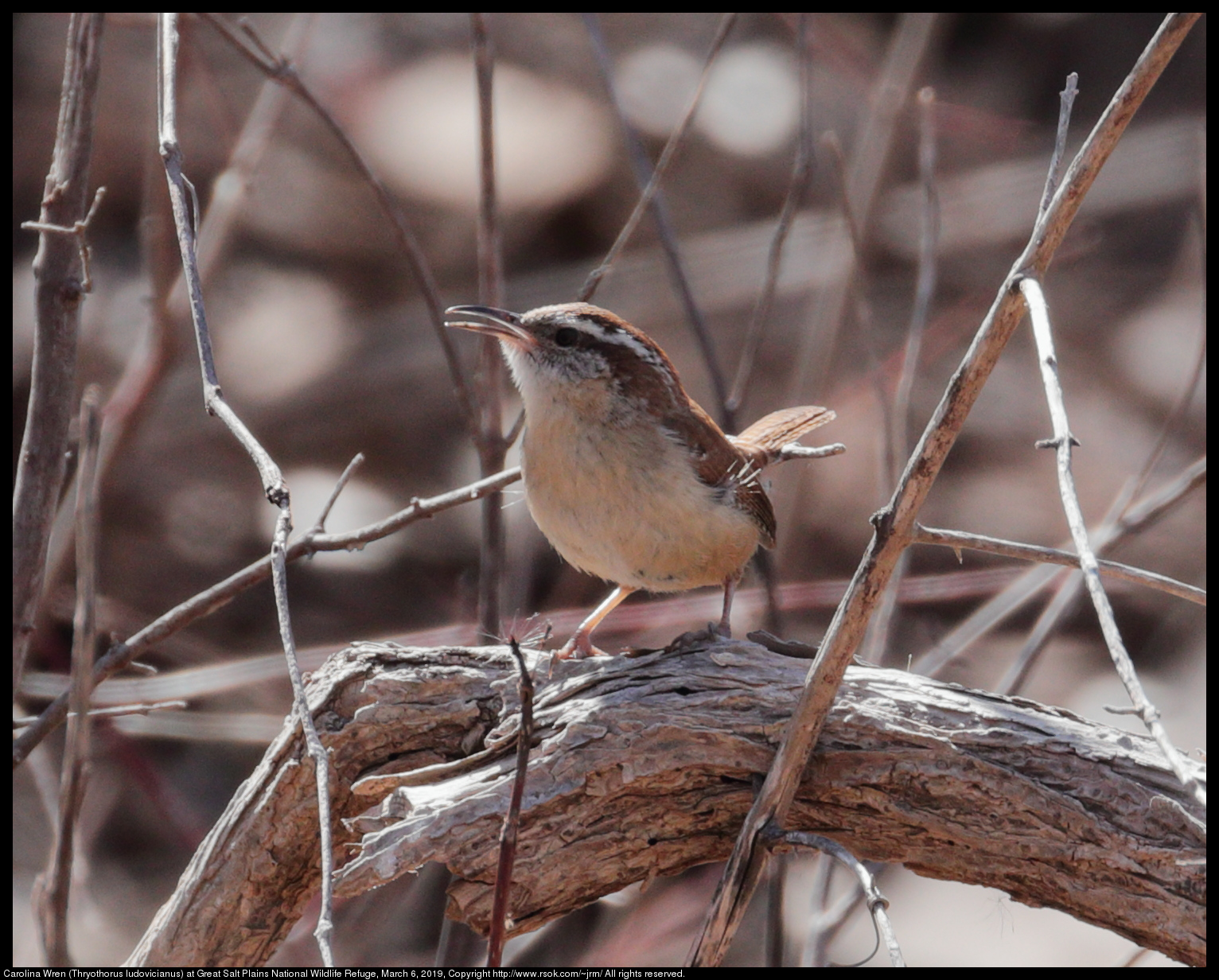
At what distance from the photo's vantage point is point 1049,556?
6.16ft

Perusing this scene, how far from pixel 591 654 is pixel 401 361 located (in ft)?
13.0

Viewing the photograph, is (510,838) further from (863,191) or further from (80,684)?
(863,191)

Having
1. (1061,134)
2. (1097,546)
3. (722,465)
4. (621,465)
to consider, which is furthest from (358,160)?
(1097,546)

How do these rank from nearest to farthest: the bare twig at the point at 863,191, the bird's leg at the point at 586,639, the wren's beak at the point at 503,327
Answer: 1. the bird's leg at the point at 586,639
2. the wren's beak at the point at 503,327
3. the bare twig at the point at 863,191

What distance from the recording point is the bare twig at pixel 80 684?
154 centimetres

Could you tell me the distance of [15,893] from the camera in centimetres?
493

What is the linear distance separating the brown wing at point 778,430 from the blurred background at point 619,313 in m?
0.28

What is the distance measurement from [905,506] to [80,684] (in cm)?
137

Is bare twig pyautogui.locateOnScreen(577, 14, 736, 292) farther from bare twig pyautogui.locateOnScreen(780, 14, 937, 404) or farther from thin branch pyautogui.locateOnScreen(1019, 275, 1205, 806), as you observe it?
thin branch pyautogui.locateOnScreen(1019, 275, 1205, 806)

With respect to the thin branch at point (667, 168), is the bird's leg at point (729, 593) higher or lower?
lower

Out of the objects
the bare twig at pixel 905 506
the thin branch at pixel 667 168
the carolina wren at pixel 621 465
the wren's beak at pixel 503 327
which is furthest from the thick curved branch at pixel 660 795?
the thin branch at pixel 667 168

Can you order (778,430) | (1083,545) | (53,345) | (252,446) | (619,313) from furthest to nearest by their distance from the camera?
(619,313) < (778,430) < (53,345) < (252,446) < (1083,545)

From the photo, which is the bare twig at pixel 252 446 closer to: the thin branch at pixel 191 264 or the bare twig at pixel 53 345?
the thin branch at pixel 191 264

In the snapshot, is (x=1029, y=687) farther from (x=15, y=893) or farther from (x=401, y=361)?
(x=15, y=893)
